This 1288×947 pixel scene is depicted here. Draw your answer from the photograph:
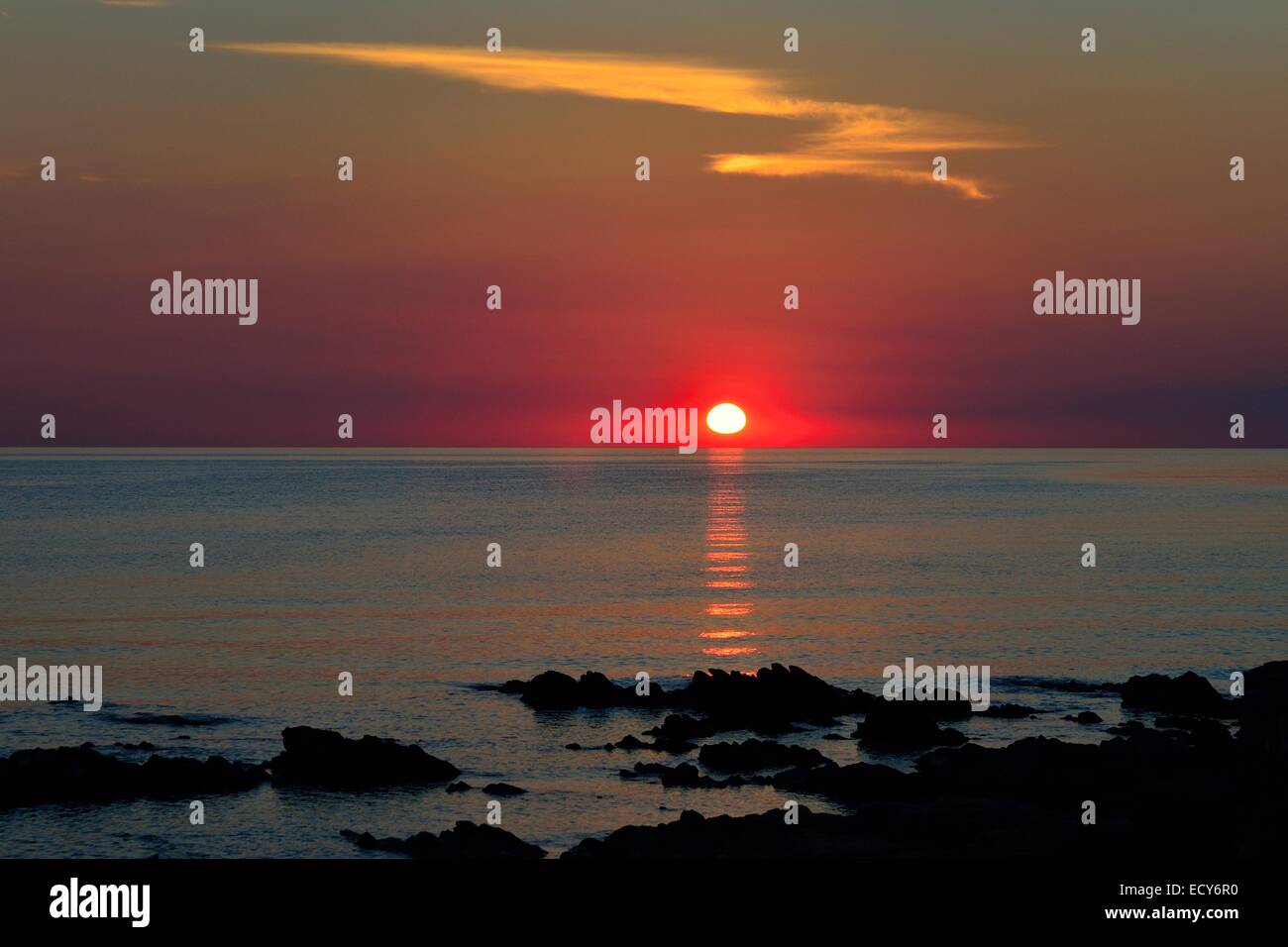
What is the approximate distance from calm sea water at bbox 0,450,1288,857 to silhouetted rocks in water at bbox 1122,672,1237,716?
5.74ft

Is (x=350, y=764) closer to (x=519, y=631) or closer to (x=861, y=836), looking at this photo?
(x=861, y=836)

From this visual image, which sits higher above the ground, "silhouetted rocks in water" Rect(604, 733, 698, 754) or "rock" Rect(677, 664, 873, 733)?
"rock" Rect(677, 664, 873, 733)

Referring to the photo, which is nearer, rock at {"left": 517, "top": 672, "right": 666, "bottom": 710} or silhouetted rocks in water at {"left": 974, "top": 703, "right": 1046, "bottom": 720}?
silhouetted rocks in water at {"left": 974, "top": 703, "right": 1046, "bottom": 720}

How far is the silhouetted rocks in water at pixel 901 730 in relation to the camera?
152 feet

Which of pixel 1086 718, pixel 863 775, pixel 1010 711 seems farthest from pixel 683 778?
pixel 1086 718

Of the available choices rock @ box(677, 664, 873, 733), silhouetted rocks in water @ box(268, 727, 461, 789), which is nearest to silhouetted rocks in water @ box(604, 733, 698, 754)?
rock @ box(677, 664, 873, 733)

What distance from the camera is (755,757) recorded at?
4262 centimetres

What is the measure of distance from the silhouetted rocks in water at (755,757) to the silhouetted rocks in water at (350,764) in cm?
914

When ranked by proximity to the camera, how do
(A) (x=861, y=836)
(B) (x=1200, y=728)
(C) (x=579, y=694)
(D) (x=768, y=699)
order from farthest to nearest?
(C) (x=579, y=694) → (D) (x=768, y=699) → (B) (x=1200, y=728) → (A) (x=861, y=836)

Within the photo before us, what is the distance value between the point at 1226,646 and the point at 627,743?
41.8m

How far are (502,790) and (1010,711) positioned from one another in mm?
23235

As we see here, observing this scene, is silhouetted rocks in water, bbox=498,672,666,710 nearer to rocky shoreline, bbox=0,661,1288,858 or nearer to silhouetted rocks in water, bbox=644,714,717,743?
rocky shoreline, bbox=0,661,1288,858

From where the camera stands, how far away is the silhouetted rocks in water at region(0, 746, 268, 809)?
3894 centimetres
